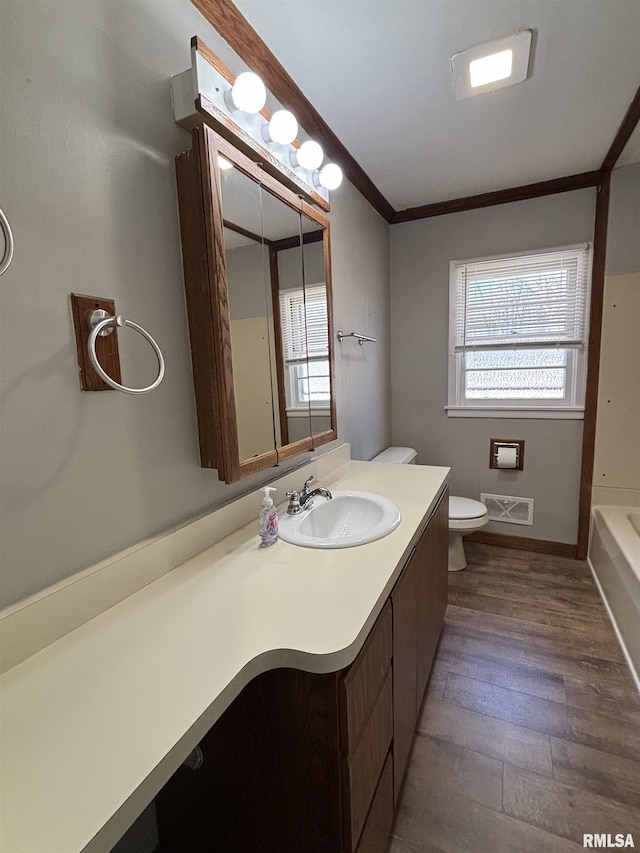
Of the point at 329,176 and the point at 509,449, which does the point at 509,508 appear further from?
the point at 329,176

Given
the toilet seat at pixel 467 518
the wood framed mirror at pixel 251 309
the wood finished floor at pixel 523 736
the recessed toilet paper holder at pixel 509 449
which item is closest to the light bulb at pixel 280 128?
the wood framed mirror at pixel 251 309

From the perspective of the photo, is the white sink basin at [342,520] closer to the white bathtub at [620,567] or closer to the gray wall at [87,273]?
the gray wall at [87,273]

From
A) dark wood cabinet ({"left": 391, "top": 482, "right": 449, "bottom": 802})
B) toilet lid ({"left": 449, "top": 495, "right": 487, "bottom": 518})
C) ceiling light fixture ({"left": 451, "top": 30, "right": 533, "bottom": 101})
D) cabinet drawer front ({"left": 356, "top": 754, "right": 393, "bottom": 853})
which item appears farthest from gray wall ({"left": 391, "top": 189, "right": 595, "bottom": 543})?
cabinet drawer front ({"left": 356, "top": 754, "right": 393, "bottom": 853})

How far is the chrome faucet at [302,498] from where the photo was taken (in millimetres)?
1337

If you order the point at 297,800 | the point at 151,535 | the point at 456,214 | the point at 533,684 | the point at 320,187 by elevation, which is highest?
the point at 456,214

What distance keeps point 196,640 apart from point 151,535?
335mm

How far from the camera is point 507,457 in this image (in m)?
2.60

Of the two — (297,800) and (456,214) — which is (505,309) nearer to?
(456,214)

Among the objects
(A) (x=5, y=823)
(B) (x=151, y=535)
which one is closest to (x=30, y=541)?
(B) (x=151, y=535)

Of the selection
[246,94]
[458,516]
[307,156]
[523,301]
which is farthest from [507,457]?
[246,94]

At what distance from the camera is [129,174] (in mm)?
904

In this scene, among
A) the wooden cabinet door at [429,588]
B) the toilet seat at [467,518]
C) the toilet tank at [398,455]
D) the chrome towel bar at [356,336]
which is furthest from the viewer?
the toilet tank at [398,455]

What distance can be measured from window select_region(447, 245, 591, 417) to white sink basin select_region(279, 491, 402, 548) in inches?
61.3

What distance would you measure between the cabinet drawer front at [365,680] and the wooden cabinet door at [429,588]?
0.34 m
